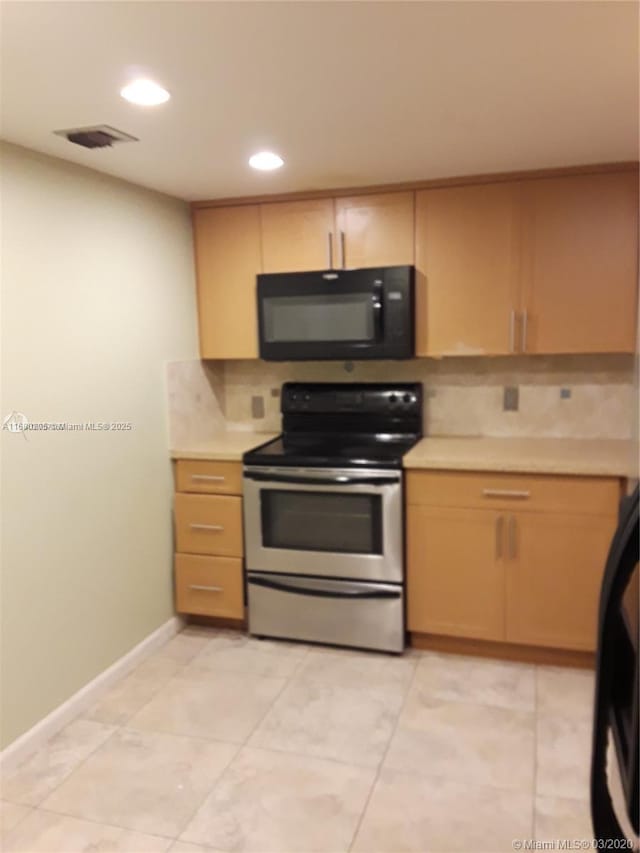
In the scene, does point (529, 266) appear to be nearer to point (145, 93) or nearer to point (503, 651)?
point (503, 651)

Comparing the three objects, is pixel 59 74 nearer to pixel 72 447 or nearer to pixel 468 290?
pixel 72 447

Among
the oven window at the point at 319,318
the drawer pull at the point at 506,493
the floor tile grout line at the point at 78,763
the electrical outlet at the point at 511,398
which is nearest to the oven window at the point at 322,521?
the drawer pull at the point at 506,493

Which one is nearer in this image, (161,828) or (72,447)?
(161,828)

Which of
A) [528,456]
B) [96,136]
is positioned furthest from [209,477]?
[96,136]

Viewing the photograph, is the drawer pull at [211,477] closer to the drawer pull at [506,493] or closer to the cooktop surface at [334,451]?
the cooktop surface at [334,451]

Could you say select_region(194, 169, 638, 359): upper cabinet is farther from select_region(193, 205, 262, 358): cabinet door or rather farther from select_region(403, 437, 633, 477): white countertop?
select_region(403, 437, 633, 477): white countertop

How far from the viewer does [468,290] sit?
10.2 feet

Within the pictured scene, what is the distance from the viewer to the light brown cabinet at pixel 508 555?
277cm

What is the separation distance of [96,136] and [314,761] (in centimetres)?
228

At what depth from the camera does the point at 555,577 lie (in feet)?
9.30

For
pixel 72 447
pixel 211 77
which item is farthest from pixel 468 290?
pixel 72 447

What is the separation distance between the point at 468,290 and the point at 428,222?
0.37 metres

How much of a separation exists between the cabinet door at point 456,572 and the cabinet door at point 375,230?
1.22 metres

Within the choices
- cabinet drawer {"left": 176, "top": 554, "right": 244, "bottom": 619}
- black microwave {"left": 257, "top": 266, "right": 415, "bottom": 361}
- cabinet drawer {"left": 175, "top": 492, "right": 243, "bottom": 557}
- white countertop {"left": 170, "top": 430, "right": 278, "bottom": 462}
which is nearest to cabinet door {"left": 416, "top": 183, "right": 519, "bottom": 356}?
black microwave {"left": 257, "top": 266, "right": 415, "bottom": 361}
